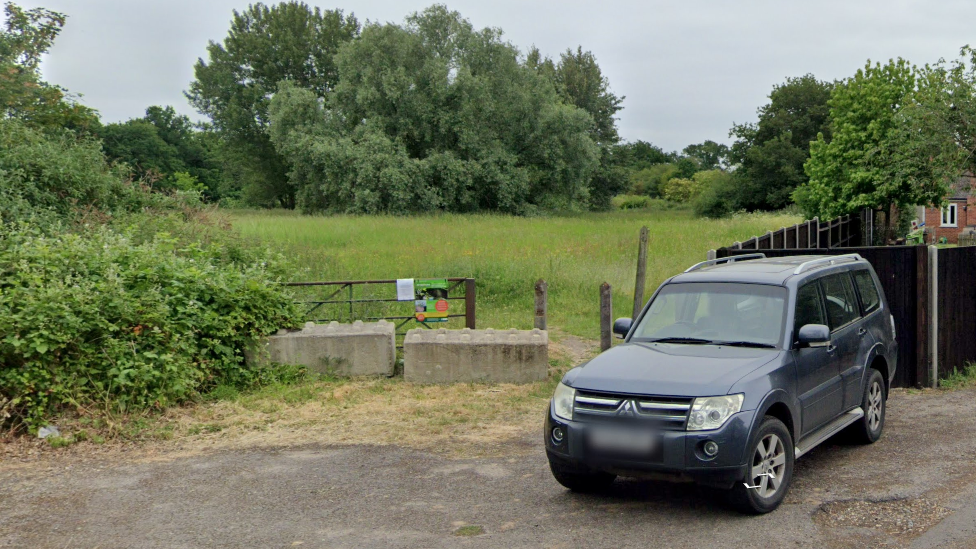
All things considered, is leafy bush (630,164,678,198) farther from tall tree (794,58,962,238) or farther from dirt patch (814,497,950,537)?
dirt patch (814,497,950,537)

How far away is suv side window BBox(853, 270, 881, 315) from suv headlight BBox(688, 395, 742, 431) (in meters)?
2.99

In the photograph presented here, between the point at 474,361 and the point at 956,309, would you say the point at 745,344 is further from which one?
the point at 956,309

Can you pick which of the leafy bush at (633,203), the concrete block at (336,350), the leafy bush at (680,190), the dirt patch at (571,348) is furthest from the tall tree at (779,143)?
the concrete block at (336,350)

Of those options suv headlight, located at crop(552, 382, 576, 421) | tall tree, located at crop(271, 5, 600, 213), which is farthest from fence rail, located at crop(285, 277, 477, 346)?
tall tree, located at crop(271, 5, 600, 213)

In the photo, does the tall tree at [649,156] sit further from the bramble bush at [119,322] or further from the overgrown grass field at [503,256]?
the bramble bush at [119,322]

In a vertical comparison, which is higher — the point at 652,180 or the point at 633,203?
the point at 652,180

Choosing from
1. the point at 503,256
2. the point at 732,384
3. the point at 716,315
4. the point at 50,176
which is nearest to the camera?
the point at 732,384

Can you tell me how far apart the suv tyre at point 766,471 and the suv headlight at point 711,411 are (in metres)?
0.26

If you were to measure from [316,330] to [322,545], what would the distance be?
5862 mm

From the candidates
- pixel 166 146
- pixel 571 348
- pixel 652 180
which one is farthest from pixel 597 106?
pixel 571 348

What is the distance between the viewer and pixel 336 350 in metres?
10.8

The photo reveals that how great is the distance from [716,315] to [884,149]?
29.8m

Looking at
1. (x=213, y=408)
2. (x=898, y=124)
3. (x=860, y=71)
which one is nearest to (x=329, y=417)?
(x=213, y=408)

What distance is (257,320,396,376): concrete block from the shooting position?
10.6 m
